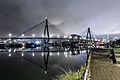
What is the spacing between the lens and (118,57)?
1956 cm

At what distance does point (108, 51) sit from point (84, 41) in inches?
4897

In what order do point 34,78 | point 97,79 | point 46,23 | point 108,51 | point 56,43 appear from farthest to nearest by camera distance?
point 56,43 → point 46,23 → point 108,51 → point 34,78 → point 97,79

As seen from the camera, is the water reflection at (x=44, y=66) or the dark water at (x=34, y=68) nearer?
the dark water at (x=34, y=68)

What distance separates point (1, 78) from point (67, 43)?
5056 inches

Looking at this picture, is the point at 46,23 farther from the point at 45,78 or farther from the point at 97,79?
the point at 97,79

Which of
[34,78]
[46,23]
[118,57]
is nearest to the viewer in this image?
[118,57]

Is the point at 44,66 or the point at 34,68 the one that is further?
the point at 44,66

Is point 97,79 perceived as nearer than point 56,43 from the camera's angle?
Yes

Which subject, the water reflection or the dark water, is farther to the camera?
the water reflection

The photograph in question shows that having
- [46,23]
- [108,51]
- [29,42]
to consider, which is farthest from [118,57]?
[29,42]

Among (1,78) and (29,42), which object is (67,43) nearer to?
(29,42)

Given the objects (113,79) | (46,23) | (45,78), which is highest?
(46,23)

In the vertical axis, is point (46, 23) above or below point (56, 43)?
above

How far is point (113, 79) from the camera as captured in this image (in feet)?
36.7
